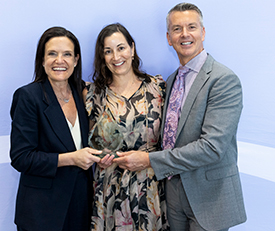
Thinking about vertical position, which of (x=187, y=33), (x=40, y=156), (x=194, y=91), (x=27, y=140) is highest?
(x=187, y=33)

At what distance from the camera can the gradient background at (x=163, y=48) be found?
2.34 metres

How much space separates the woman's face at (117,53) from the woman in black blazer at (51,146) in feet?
0.77

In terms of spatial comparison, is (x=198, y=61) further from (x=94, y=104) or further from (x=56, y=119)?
(x=56, y=119)

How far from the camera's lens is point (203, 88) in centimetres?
181

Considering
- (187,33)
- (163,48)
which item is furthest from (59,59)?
(163,48)

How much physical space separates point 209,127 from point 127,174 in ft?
2.16

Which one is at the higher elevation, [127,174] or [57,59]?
[57,59]

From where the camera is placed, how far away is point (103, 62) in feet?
7.20

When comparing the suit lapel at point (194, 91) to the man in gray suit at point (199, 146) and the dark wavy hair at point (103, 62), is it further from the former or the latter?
the dark wavy hair at point (103, 62)

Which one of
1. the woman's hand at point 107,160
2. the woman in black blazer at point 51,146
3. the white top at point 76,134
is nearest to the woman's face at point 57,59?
the woman in black blazer at point 51,146

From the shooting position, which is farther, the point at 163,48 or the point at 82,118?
the point at 163,48

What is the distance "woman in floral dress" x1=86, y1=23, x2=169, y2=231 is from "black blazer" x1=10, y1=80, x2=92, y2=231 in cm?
24

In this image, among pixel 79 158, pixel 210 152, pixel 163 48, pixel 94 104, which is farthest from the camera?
pixel 163 48

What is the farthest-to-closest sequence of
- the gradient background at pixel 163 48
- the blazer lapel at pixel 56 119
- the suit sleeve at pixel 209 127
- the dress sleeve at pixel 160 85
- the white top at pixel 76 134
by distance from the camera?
the gradient background at pixel 163 48 → the dress sleeve at pixel 160 85 → the white top at pixel 76 134 → the blazer lapel at pixel 56 119 → the suit sleeve at pixel 209 127
